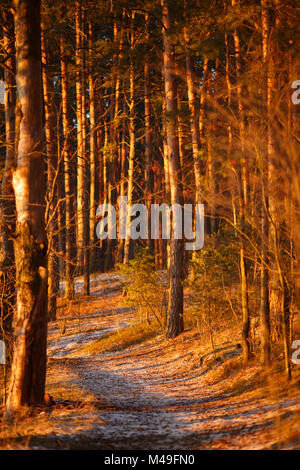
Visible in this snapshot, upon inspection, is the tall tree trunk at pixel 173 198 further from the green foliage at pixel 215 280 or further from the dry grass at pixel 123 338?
the dry grass at pixel 123 338

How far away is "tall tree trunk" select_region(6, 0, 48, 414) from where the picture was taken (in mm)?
6562

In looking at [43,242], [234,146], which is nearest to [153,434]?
[43,242]

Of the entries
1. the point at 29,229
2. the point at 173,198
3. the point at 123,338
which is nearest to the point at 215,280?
the point at 173,198

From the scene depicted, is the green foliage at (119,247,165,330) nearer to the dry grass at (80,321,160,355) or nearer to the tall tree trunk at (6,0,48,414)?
the dry grass at (80,321,160,355)

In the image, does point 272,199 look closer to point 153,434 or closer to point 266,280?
point 266,280

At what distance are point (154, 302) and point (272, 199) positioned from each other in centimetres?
Answer: 760

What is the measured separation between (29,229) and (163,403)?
3944 mm

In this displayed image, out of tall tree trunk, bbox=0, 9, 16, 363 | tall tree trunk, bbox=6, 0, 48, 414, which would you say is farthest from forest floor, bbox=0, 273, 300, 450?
tall tree trunk, bbox=0, 9, 16, 363

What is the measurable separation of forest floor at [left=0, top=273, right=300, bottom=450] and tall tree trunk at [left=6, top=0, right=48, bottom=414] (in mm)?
510

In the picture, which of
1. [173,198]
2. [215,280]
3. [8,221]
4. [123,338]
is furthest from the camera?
[123,338]

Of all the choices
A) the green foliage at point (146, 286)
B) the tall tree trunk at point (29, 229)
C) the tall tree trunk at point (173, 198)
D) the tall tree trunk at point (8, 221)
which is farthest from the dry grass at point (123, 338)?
the tall tree trunk at point (29, 229)

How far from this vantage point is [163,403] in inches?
328

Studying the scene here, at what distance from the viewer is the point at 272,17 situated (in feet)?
28.2

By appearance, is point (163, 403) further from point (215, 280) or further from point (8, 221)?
point (8, 221)
